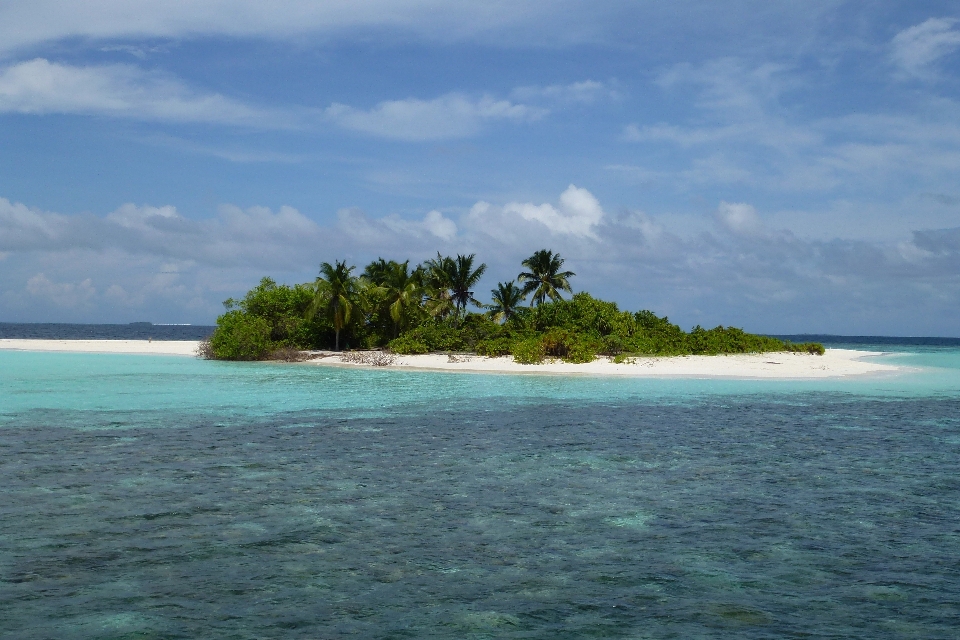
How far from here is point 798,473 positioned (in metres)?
13.7

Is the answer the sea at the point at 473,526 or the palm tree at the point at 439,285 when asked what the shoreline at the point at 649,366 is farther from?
the sea at the point at 473,526

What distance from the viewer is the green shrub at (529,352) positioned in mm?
44031

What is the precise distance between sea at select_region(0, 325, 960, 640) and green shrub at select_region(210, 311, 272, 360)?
2736 centimetres

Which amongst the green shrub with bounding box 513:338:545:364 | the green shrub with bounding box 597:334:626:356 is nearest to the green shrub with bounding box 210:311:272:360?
the green shrub with bounding box 513:338:545:364

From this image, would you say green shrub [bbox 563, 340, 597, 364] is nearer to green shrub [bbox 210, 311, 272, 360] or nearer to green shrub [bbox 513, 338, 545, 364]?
green shrub [bbox 513, 338, 545, 364]

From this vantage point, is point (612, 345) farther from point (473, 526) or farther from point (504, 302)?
point (473, 526)

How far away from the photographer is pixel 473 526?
9.92 meters

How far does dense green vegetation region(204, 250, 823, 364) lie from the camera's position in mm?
49344

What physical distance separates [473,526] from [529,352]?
1363 inches

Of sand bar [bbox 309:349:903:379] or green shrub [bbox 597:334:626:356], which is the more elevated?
green shrub [bbox 597:334:626:356]

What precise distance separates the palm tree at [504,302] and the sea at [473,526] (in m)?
32.9

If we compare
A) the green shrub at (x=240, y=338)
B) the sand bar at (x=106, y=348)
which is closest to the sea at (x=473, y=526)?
the green shrub at (x=240, y=338)

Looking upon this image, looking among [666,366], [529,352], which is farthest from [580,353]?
[666,366]

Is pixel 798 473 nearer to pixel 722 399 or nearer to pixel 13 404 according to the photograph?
pixel 722 399
